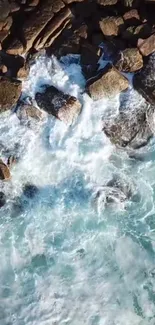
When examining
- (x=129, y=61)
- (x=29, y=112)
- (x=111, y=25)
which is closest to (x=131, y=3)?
(x=111, y=25)

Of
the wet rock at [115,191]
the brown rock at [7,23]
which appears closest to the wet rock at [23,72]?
the brown rock at [7,23]

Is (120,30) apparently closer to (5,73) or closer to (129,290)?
(5,73)

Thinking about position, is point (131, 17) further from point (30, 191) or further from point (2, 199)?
point (2, 199)

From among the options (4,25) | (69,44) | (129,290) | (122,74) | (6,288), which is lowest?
Result: (129,290)

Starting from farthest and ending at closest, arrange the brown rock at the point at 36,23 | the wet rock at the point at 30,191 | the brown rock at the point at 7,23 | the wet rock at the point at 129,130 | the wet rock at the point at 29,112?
the brown rock at the point at 7,23, the brown rock at the point at 36,23, the wet rock at the point at 29,112, the wet rock at the point at 129,130, the wet rock at the point at 30,191

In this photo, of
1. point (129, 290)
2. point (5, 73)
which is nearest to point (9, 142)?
point (5, 73)

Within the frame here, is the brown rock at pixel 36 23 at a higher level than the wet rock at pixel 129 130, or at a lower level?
higher

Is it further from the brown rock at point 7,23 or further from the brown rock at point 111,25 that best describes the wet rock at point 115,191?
the brown rock at point 7,23
